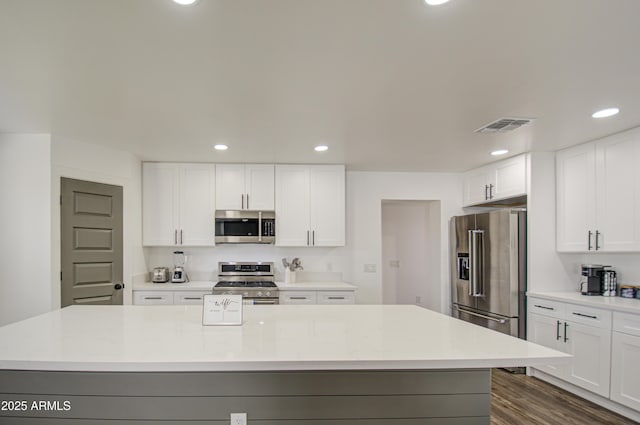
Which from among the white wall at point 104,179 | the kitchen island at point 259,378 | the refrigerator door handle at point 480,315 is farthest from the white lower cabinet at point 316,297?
the kitchen island at point 259,378

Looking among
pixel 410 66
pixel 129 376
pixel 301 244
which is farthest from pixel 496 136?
pixel 129 376

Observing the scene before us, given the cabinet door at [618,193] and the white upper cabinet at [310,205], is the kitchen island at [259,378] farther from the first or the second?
the white upper cabinet at [310,205]

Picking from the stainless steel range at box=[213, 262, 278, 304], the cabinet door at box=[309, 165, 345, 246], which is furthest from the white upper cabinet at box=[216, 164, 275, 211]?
the stainless steel range at box=[213, 262, 278, 304]

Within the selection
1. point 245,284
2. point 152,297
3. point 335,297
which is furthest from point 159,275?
point 335,297

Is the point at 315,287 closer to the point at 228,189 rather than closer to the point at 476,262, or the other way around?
the point at 228,189

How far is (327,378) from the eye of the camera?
5.89 feet

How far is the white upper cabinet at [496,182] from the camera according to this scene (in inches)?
176

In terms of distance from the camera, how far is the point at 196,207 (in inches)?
195

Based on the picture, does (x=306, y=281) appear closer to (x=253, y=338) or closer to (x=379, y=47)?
(x=253, y=338)

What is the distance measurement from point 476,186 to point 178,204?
12.2 ft

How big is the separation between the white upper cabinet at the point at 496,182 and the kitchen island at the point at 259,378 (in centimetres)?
302

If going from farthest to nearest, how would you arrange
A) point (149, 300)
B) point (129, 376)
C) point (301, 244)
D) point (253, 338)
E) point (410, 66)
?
point (301, 244)
point (149, 300)
point (410, 66)
point (253, 338)
point (129, 376)

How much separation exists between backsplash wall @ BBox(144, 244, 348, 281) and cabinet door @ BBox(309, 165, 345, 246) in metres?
0.41

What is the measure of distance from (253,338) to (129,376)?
55cm
